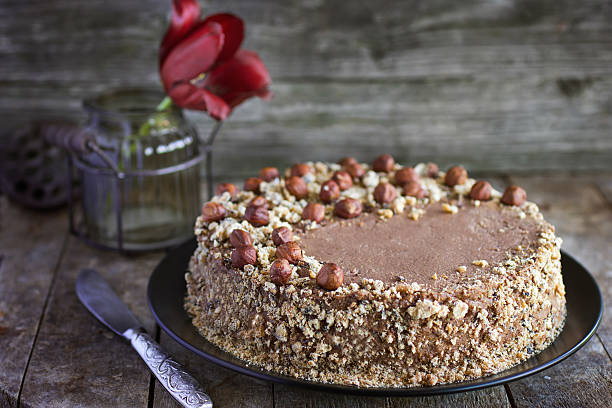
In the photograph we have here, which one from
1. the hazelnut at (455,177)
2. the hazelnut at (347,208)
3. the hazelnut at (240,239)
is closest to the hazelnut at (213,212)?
the hazelnut at (240,239)

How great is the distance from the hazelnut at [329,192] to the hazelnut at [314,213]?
0.06 metres

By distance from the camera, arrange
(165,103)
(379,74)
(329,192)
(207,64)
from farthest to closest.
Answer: (379,74) → (165,103) → (207,64) → (329,192)

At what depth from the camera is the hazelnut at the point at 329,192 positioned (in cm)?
131

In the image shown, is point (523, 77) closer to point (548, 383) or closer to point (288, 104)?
point (288, 104)

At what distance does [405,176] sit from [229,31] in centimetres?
49

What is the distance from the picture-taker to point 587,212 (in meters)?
1.85

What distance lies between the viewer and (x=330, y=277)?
1.00 metres

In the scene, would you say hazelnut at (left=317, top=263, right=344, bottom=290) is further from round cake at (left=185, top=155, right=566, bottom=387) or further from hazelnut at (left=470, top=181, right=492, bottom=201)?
hazelnut at (left=470, top=181, right=492, bottom=201)

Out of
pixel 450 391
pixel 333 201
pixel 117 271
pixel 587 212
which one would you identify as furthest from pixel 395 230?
pixel 587 212

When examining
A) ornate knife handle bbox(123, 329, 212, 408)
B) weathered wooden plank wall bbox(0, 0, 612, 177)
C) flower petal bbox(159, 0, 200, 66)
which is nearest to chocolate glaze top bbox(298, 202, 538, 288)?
ornate knife handle bbox(123, 329, 212, 408)

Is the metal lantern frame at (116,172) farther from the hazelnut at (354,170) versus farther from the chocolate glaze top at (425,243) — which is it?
the chocolate glaze top at (425,243)

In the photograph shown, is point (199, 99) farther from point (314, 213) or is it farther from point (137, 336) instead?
point (137, 336)

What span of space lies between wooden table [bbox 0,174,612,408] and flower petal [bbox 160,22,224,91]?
1.41 ft

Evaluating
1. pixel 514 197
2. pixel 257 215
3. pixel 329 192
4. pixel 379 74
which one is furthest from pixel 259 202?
pixel 379 74
